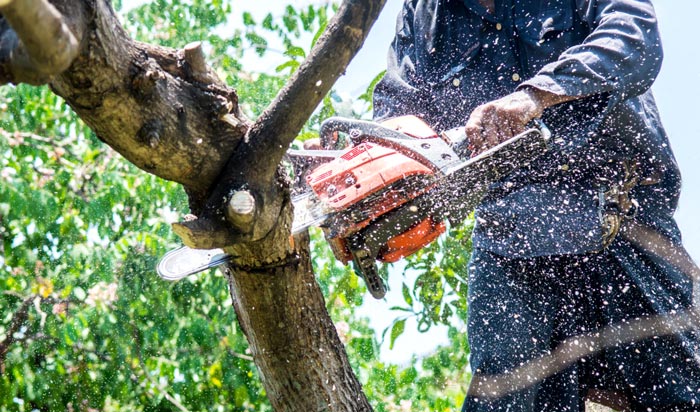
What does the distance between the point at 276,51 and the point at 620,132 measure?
2.52m

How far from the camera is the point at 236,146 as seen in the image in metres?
1.75

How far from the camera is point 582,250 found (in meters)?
2.23

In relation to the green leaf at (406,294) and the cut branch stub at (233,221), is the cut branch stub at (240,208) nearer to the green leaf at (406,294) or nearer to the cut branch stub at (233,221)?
the cut branch stub at (233,221)

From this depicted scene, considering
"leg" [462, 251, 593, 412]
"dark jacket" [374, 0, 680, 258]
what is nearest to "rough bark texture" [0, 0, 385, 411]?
"leg" [462, 251, 593, 412]

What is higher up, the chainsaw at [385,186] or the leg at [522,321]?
the chainsaw at [385,186]

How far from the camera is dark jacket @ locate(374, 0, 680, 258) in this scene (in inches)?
85.2

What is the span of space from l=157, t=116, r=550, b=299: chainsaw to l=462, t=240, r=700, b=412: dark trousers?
227 mm

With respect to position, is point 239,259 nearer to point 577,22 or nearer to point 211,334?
point 577,22

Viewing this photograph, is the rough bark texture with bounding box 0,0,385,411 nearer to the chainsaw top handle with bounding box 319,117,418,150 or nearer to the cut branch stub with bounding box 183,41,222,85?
the cut branch stub with bounding box 183,41,222,85

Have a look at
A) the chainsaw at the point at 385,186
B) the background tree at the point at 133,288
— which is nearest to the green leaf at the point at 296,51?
the background tree at the point at 133,288

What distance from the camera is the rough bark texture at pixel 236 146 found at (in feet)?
4.83

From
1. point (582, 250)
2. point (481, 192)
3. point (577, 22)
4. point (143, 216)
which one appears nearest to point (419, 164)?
point (481, 192)

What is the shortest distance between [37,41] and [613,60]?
1.52m

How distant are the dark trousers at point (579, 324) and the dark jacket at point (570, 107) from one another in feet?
0.31
